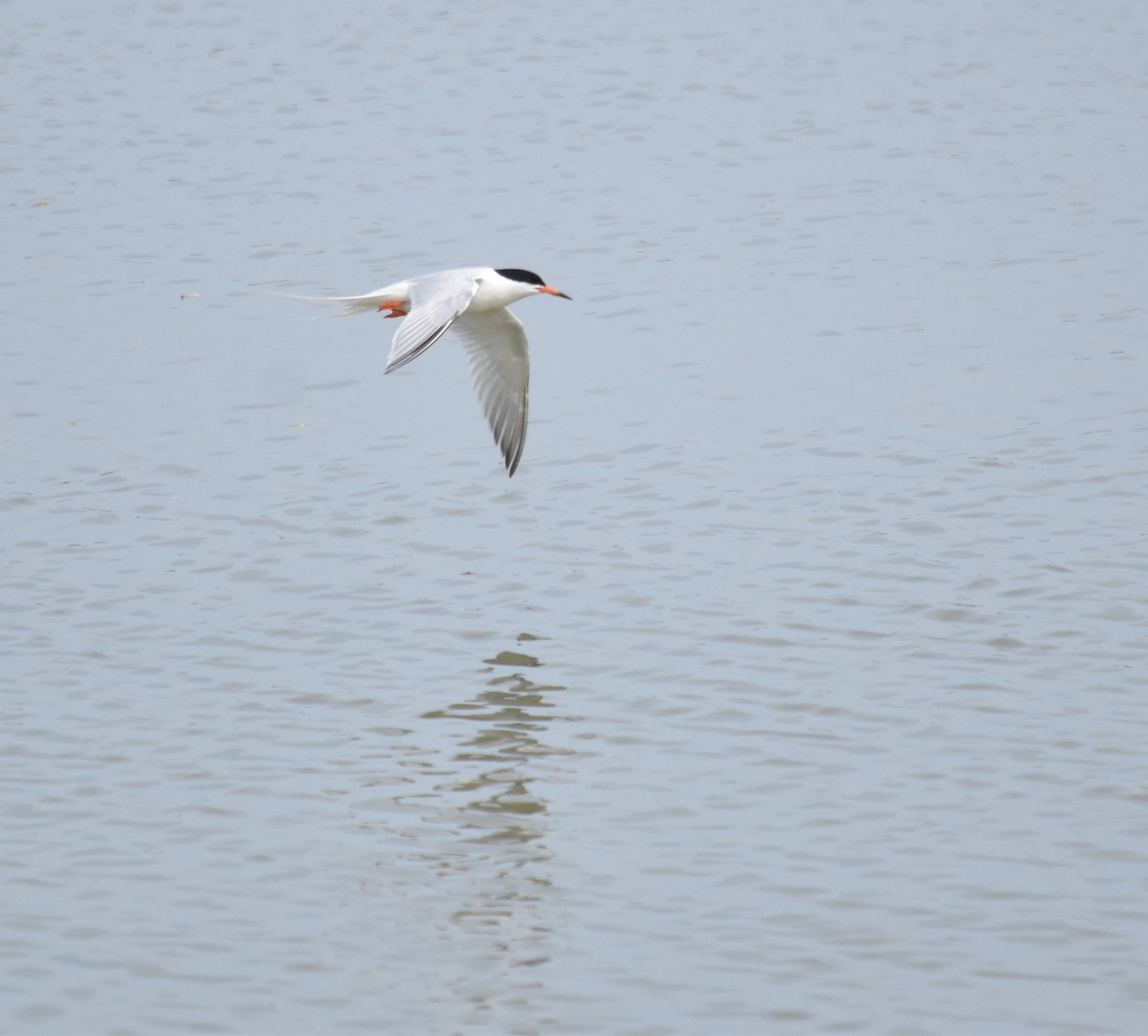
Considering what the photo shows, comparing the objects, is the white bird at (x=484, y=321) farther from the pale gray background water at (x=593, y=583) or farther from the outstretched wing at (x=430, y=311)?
the pale gray background water at (x=593, y=583)

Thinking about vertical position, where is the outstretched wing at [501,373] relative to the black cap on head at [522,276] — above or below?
below

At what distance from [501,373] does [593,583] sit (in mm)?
1423

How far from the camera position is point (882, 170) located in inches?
623

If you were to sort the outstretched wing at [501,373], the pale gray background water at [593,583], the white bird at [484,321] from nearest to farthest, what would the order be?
1. the pale gray background water at [593,583]
2. the white bird at [484,321]
3. the outstretched wing at [501,373]

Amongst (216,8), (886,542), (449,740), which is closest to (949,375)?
(886,542)

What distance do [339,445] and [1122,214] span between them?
6.71 m

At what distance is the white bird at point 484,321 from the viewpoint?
848 cm

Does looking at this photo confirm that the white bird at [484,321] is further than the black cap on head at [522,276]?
No

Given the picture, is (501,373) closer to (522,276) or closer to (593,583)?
(522,276)

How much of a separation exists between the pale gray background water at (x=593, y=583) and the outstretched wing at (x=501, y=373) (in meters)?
0.40

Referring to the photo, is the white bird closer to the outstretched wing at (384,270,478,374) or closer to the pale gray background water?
the outstretched wing at (384,270,478,374)

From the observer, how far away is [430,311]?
8.46 meters

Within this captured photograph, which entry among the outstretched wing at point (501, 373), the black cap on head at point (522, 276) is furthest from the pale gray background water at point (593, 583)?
the black cap on head at point (522, 276)

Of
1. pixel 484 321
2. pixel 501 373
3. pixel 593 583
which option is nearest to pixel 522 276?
pixel 484 321
